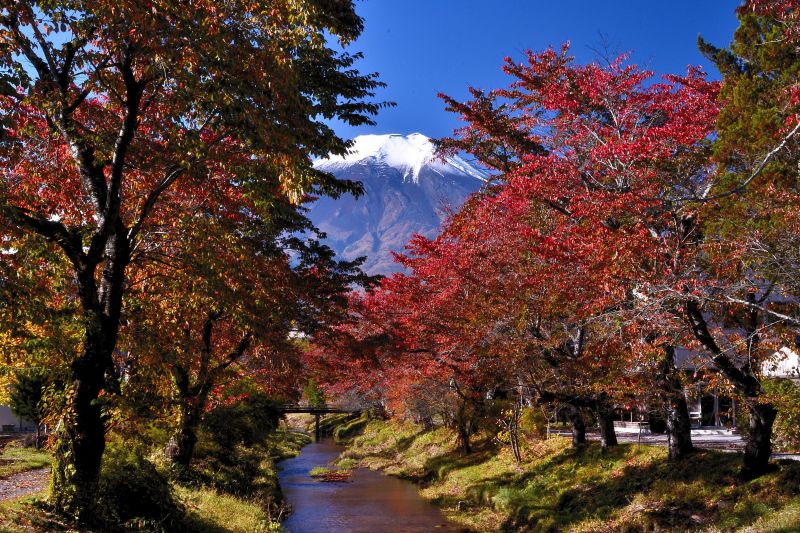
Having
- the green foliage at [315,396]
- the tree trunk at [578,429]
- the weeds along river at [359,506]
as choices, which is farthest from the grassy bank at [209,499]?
the green foliage at [315,396]

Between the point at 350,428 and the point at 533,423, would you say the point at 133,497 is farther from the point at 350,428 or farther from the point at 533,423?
the point at 350,428

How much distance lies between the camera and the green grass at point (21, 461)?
21.3m

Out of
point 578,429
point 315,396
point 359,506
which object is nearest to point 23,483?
point 359,506

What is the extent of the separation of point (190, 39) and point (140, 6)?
0.73 metres

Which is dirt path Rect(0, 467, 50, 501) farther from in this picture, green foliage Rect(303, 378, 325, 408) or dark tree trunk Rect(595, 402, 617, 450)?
green foliage Rect(303, 378, 325, 408)

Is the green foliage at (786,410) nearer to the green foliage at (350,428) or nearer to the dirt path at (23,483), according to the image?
the dirt path at (23,483)

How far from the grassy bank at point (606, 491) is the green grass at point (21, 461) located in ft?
52.9

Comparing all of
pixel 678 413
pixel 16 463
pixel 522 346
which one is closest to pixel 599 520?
pixel 678 413

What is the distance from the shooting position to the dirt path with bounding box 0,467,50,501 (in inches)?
647

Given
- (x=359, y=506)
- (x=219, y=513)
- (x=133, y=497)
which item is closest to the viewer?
(x=133, y=497)

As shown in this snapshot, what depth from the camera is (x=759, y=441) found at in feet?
44.9

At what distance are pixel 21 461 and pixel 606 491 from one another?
2215 centimetres

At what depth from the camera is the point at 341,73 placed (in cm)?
1316

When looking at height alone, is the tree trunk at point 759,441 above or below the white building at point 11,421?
above
